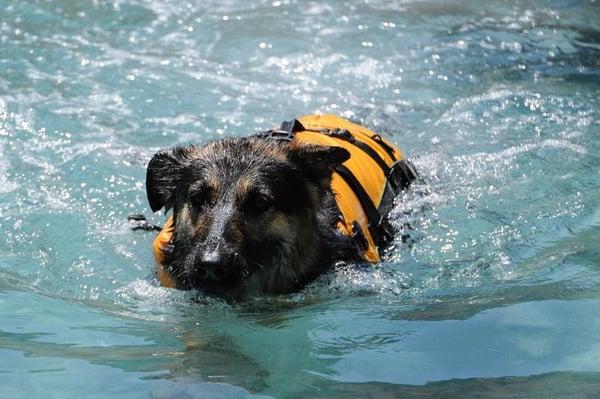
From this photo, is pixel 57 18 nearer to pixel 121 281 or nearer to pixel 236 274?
pixel 121 281

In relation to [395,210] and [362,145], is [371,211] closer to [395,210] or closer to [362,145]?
[395,210]

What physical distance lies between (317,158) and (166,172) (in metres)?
1.02

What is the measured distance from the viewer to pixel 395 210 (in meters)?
7.77

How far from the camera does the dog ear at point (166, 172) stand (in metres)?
6.47

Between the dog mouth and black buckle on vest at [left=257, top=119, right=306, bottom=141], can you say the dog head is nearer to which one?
the dog mouth

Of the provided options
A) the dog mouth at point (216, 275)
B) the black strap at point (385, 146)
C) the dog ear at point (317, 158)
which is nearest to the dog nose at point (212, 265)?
the dog mouth at point (216, 275)

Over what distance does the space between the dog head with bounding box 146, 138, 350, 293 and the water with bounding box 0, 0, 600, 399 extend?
0.21 m

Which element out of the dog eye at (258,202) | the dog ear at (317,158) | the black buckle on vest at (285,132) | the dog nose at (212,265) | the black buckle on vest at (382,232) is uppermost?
the black buckle on vest at (285,132)

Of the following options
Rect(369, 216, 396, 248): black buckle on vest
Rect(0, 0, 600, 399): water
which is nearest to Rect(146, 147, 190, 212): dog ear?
Rect(0, 0, 600, 399): water

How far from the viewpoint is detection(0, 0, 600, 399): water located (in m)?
4.77

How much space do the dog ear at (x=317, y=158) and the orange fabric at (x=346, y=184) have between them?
0.96 feet

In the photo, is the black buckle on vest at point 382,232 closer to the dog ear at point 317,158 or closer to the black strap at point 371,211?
the black strap at point 371,211

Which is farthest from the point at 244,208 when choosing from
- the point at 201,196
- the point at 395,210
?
the point at 395,210

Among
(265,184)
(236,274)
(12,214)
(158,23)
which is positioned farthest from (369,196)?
(158,23)
